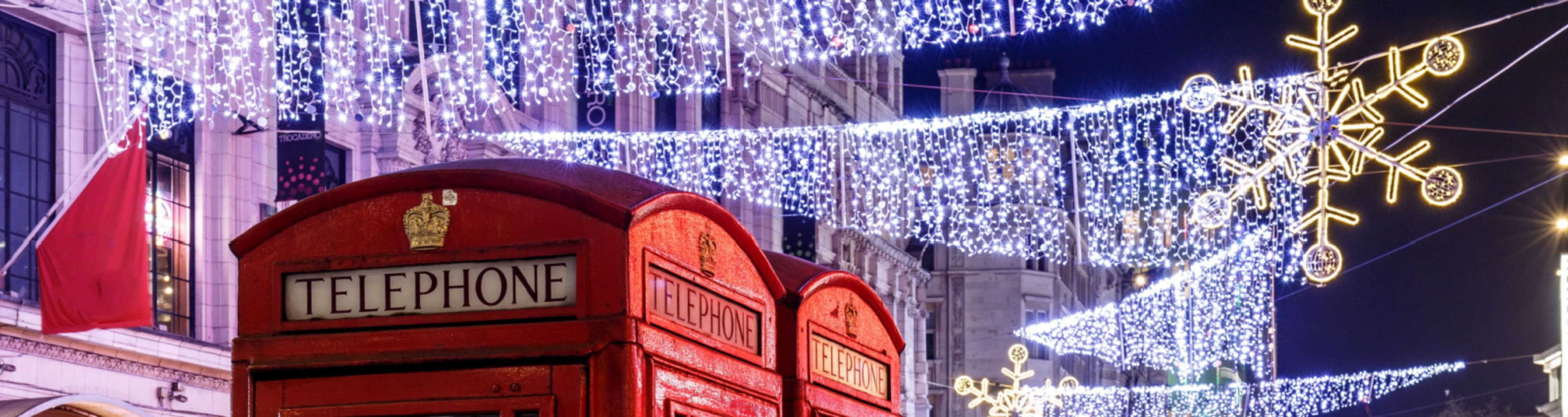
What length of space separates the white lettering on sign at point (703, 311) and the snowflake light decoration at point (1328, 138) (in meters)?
8.64

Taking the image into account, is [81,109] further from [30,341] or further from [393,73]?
[393,73]

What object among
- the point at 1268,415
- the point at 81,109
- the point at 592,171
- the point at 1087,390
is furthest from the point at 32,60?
the point at 1268,415

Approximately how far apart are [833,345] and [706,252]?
6.09 feet

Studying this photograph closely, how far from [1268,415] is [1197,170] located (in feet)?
109

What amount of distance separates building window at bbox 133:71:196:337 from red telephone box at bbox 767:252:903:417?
43.3ft

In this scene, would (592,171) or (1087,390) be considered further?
(1087,390)

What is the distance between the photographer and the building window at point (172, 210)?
2034cm

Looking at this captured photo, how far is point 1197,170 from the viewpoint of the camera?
21734 millimetres

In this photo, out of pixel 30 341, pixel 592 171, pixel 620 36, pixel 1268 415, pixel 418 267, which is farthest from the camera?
pixel 1268 415

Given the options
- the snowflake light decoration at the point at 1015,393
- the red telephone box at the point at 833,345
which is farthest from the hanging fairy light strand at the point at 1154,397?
the red telephone box at the point at 833,345

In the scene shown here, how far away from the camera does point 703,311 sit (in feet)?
18.8

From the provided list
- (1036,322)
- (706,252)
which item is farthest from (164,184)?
(1036,322)

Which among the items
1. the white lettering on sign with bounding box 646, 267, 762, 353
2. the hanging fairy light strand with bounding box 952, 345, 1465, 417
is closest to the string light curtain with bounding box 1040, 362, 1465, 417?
the hanging fairy light strand with bounding box 952, 345, 1465, 417

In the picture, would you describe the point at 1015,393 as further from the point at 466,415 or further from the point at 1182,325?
the point at 466,415
